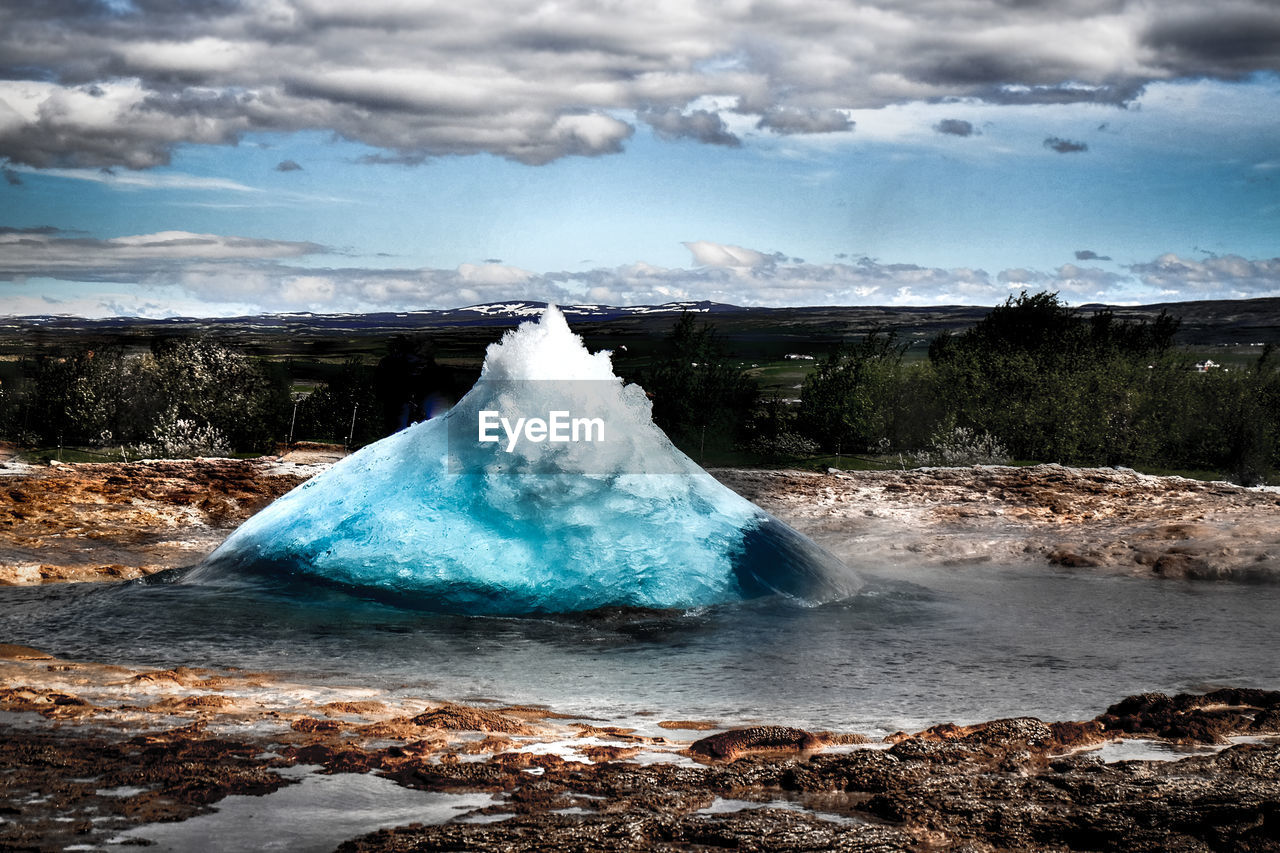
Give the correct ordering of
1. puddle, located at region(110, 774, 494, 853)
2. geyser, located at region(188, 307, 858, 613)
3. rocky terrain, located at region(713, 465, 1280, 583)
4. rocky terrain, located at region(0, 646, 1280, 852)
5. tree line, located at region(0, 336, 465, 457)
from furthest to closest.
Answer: tree line, located at region(0, 336, 465, 457) → rocky terrain, located at region(713, 465, 1280, 583) → geyser, located at region(188, 307, 858, 613) → rocky terrain, located at region(0, 646, 1280, 852) → puddle, located at region(110, 774, 494, 853)

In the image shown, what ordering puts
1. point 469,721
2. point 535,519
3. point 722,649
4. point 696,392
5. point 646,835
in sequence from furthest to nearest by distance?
point 696,392
point 535,519
point 722,649
point 469,721
point 646,835

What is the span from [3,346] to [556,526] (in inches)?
3495

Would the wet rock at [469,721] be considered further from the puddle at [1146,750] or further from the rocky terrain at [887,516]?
the rocky terrain at [887,516]

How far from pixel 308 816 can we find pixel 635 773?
175 centimetres

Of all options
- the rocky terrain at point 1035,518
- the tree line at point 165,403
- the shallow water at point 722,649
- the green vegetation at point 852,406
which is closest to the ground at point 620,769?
the shallow water at point 722,649

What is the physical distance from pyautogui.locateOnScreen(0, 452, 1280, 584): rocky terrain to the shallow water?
294 centimetres

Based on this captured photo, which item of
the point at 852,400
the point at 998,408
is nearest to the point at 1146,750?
the point at 852,400

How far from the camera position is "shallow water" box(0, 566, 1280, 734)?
8664 mm

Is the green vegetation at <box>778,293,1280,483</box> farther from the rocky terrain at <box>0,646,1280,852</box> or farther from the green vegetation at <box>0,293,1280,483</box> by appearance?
the rocky terrain at <box>0,646,1280,852</box>

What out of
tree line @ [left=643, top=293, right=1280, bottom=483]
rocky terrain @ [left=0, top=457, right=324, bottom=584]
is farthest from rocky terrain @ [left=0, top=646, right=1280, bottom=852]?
tree line @ [left=643, top=293, right=1280, bottom=483]

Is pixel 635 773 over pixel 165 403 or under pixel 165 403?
under

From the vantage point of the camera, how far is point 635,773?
6.20 metres

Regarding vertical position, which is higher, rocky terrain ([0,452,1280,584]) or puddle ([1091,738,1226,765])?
puddle ([1091,738,1226,765])

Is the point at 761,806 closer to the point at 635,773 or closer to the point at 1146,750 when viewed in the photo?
the point at 635,773
